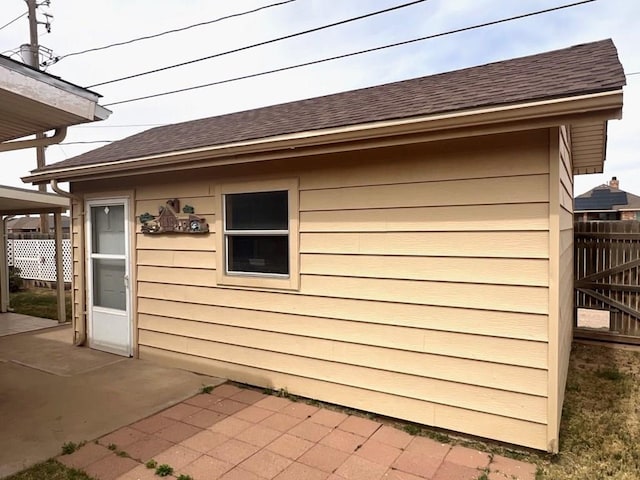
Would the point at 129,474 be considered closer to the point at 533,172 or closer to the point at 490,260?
the point at 490,260

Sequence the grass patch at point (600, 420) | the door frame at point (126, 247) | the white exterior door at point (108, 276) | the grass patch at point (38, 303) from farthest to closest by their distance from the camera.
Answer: the grass patch at point (38, 303)
the white exterior door at point (108, 276)
the door frame at point (126, 247)
the grass patch at point (600, 420)

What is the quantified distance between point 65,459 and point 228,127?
3.59 metres

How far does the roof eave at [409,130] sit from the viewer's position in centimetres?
243

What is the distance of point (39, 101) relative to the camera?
8.70 ft

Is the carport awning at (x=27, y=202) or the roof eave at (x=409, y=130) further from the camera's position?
the carport awning at (x=27, y=202)

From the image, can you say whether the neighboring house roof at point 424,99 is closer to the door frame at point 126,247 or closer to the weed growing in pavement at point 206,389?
the door frame at point 126,247

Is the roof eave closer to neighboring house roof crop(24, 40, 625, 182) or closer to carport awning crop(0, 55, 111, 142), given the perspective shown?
neighboring house roof crop(24, 40, 625, 182)

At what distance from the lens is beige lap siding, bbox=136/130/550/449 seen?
2871mm

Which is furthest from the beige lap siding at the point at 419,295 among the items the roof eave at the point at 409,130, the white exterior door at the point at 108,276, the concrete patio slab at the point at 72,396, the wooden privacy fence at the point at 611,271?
the wooden privacy fence at the point at 611,271

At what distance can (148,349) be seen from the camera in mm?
5094

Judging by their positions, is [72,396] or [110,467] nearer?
[110,467]

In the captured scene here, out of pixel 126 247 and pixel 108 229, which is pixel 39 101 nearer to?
pixel 126 247

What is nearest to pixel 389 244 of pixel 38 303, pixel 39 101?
pixel 39 101

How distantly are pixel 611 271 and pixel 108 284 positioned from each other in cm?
665
